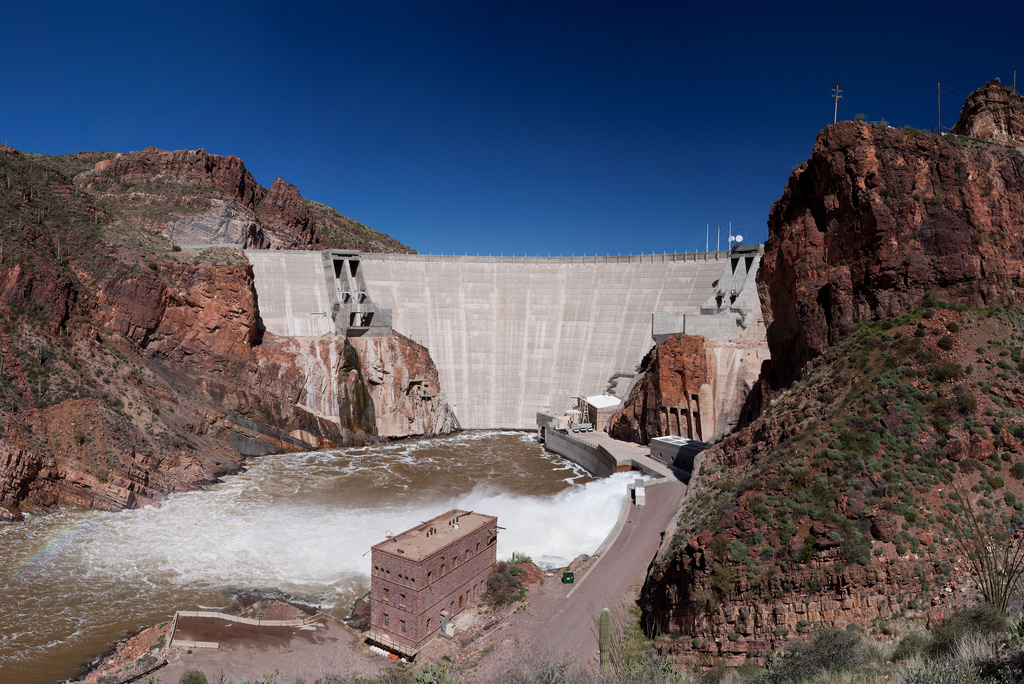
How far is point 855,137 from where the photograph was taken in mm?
17344

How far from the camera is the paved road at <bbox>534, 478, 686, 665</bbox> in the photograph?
15609 mm

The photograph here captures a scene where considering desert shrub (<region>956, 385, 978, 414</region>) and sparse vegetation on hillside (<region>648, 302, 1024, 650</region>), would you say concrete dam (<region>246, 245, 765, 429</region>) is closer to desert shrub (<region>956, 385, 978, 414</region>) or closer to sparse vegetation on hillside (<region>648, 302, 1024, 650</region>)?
sparse vegetation on hillside (<region>648, 302, 1024, 650</region>)

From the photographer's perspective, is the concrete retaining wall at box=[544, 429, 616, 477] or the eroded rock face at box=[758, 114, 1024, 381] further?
the concrete retaining wall at box=[544, 429, 616, 477]

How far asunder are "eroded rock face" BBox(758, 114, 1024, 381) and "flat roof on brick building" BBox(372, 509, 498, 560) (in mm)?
11785

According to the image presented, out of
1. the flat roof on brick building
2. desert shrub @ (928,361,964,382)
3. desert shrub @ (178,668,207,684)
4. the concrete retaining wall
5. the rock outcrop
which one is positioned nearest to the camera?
desert shrub @ (928,361,964,382)

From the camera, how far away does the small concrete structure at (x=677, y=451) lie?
31.3 meters

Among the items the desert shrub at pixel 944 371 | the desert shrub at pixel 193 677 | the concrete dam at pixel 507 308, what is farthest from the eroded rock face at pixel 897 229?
the concrete dam at pixel 507 308

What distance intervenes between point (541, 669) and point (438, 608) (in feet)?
26.2

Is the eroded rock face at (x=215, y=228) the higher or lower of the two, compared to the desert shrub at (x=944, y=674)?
higher

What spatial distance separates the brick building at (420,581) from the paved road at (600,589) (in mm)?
2790

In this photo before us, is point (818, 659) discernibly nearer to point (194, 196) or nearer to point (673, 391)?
point (673, 391)

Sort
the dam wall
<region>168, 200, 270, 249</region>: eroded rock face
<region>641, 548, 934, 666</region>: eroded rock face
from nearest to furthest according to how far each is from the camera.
Result: <region>641, 548, 934, 666</region>: eroded rock face, the dam wall, <region>168, 200, 270, 249</region>: eroded rock face

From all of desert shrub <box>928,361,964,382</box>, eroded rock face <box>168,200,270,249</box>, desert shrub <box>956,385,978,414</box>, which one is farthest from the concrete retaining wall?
eroded rock face <box>168,200,270,249</box>

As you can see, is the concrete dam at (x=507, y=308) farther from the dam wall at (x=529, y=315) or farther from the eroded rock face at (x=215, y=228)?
the eroded rock face at (x=215, y=228)
